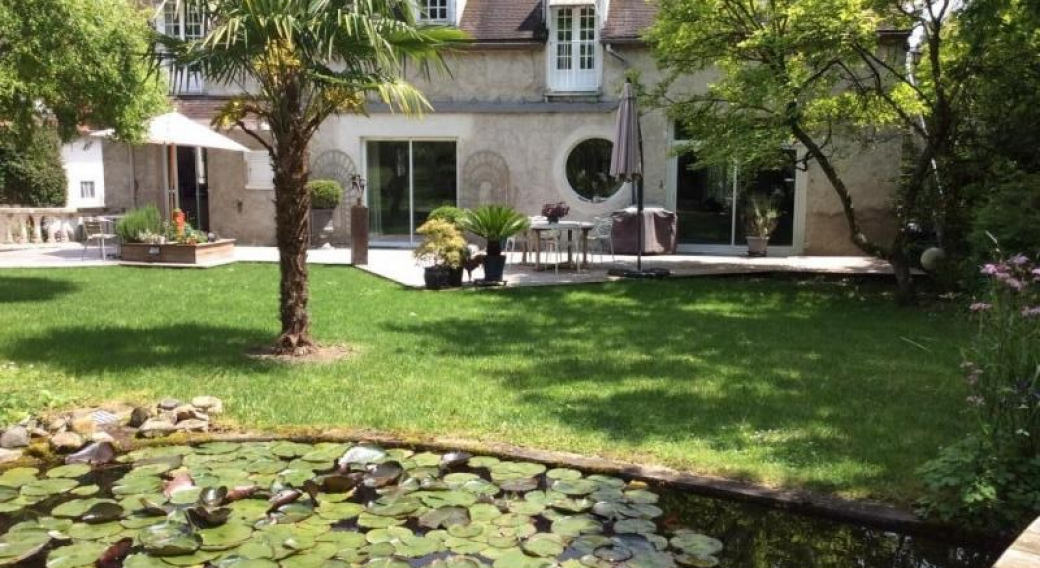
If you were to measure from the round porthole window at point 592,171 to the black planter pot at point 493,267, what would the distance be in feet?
18.3

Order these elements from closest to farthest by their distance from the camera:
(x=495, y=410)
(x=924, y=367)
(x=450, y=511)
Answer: (x=450, y=511) → (x=495, y=410) → (x=924, y=367)

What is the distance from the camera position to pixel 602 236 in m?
15.3

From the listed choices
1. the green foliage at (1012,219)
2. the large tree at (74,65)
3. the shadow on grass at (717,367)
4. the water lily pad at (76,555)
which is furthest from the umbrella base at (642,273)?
the water lily pad at (76,555)

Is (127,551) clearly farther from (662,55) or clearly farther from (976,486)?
(662,55)

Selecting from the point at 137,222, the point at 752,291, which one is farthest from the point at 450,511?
the point at 137,222

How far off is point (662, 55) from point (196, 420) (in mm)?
9622

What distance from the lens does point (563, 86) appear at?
56.7ft

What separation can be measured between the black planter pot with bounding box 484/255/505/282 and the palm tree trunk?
4.80 m

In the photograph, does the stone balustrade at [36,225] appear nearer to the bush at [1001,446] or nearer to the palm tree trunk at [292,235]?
the palm tree trunk at [292,235]

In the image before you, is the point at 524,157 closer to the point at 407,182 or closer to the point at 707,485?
the point at 407,182

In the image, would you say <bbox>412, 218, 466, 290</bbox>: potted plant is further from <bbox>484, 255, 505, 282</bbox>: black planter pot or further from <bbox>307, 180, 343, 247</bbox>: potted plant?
<bbox>307, 180, 343, 247</bbox>: potted plant

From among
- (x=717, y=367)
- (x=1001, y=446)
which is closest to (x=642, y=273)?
(x=717, y=367)

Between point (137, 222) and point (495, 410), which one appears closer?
point (495, 410)

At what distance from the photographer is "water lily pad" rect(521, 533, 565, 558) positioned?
3797mm
